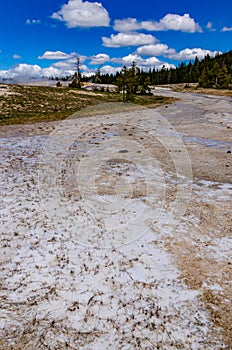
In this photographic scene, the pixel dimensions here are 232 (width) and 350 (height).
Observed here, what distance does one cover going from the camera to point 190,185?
10.4 metres

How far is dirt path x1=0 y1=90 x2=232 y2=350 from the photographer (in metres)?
4.50

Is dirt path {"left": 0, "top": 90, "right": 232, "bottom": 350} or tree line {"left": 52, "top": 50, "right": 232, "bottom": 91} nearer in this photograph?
dirt path {"left": 0, "top": 90, "right": 232, "bottom": 350}

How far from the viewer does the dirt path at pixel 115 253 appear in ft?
14.8

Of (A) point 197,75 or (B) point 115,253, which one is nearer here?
(B) point 115,253

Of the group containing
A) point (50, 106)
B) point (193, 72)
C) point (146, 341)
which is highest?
point (193, 72)

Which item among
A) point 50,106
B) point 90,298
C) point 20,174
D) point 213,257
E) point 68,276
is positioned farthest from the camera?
point 50,106

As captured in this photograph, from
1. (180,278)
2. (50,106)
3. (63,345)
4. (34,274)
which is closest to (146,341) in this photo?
(63,345)

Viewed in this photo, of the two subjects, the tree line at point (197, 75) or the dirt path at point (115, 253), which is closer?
the dirt path at point (115, 253)

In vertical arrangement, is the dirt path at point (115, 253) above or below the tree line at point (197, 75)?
below

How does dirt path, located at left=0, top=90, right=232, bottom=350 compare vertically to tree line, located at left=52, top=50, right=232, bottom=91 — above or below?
below

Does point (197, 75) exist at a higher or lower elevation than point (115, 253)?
higher

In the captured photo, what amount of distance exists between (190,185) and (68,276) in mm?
6281

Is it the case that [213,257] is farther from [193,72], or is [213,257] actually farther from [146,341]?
[193,72]

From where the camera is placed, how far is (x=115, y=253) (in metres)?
6.43
